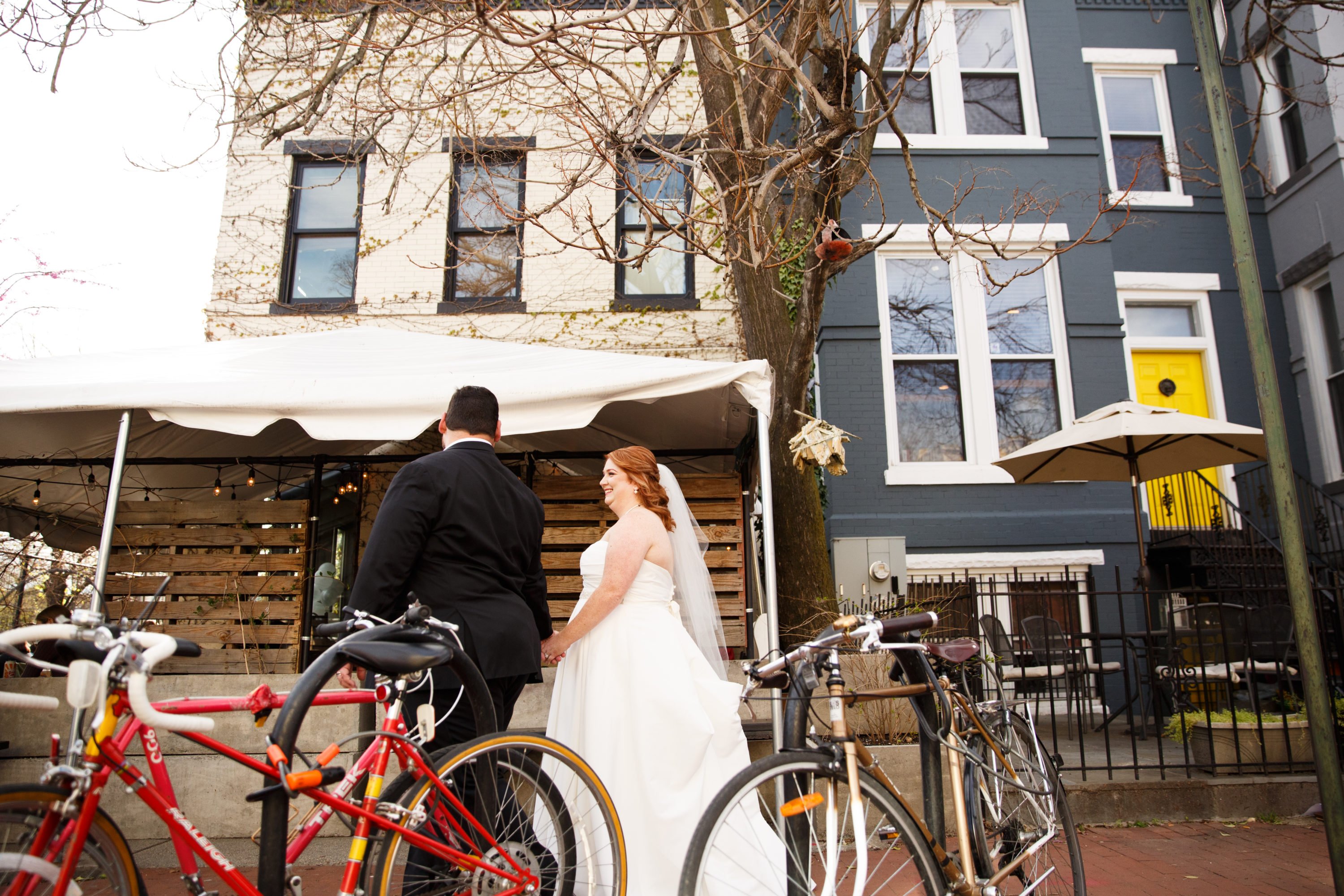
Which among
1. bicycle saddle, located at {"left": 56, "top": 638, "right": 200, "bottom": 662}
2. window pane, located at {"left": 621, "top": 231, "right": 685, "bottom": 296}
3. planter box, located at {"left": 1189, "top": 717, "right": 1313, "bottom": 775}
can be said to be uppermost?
window pane, located at {"left": 621, "top": 231, "right": 685, "bottom": 296}

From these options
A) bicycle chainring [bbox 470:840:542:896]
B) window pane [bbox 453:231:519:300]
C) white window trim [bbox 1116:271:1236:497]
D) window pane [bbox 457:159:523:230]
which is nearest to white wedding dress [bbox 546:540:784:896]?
Result: bicycle chainring [bbox 470:840:542:896]

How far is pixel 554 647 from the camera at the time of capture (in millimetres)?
3695

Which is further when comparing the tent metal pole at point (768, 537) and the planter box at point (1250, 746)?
the planter box at point (1250, 746)

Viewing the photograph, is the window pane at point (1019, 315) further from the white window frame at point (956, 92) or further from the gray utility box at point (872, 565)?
the gray utility box at point (872, 565)

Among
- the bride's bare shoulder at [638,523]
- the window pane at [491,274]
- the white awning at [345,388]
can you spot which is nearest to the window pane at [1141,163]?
the white awning at [345,388]

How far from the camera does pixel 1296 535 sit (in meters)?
3.67

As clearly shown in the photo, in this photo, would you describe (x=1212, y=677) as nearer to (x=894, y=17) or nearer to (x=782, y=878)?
(x=782, y=878)

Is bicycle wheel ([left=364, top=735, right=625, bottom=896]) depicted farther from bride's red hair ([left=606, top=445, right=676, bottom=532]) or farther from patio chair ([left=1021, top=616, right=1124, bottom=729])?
patio chair ([left=1021, top=616, right=1124, bottom=729])

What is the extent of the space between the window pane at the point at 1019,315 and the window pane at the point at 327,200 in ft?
25.1

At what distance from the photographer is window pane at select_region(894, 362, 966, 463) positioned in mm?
9352

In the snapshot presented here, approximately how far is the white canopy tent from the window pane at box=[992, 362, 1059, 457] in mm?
4225

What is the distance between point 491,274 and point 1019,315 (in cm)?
625

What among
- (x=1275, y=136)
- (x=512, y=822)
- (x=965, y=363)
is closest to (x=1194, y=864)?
(x=512, y=822)

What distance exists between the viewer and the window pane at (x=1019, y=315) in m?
9.64
